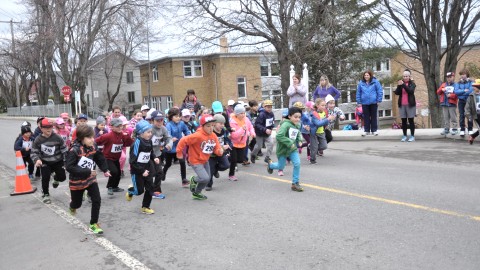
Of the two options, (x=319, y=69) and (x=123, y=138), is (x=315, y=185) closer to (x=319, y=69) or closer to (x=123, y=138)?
(x=123, y=138)

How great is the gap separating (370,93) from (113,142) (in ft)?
26.3

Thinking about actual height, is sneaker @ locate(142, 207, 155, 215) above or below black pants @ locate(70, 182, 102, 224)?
below

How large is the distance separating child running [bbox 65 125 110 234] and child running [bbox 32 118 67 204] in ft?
6.11

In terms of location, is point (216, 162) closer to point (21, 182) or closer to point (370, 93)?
point (21, 182)

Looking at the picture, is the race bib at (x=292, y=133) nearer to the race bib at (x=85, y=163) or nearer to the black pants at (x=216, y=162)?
the black pants at (x=216, y=162)

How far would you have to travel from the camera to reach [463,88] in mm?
11609

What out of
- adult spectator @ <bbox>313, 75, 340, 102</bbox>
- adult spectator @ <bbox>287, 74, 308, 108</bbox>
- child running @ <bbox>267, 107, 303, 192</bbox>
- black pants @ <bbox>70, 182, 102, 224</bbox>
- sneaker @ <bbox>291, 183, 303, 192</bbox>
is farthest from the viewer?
adult spectator @ <bbox>287, 74, 308, 108</bbox>

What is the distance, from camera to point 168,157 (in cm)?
900

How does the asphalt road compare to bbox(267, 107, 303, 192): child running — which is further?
bbox(267, 107, 303, 192): child running

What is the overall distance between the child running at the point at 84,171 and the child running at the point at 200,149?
1505mm

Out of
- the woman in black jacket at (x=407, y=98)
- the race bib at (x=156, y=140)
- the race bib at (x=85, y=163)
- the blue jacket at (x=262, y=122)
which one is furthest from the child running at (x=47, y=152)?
the woman in black jacket at (x=407, y=98)

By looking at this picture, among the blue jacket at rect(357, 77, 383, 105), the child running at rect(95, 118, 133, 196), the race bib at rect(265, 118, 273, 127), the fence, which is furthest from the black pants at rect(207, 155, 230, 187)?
the fence

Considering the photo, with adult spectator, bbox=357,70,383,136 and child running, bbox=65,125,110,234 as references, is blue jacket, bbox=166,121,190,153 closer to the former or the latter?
child running, bbox=65,125,110,234

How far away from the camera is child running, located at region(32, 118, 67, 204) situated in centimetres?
771
